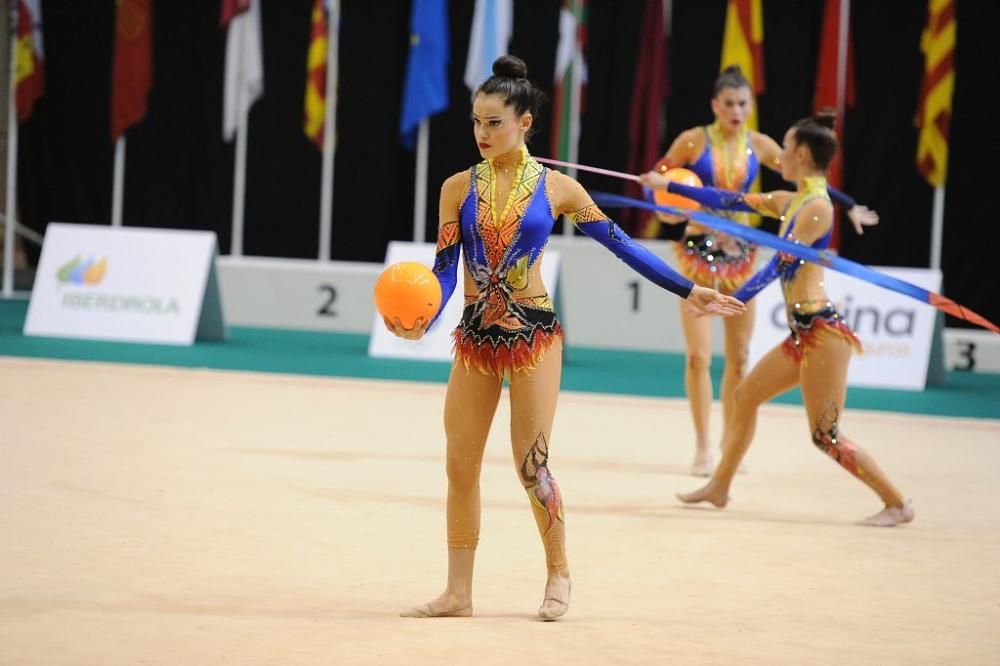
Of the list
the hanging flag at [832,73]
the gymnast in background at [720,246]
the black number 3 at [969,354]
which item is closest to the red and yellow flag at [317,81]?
the hanging flag at [832,73]

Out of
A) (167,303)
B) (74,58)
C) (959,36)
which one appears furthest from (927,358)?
(74,58)

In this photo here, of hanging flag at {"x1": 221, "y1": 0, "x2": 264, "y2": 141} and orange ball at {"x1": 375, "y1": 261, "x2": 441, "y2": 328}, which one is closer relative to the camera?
orange ball at {"x1": 375, "y1": 261, "x2": 441, "y2": 328}

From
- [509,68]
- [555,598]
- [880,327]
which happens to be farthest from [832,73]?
[555,598]

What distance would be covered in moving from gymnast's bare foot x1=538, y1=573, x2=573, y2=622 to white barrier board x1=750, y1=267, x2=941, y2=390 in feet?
23.3

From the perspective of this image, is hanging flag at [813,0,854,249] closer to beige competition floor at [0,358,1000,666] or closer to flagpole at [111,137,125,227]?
beige competition floor at [0,358,1000,666]

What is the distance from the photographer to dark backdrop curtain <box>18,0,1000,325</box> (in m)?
13.3

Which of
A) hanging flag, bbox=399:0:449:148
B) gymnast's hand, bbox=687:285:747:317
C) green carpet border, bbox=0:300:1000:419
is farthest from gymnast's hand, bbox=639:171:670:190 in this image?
hanging flag, bbox=399:0:449:148

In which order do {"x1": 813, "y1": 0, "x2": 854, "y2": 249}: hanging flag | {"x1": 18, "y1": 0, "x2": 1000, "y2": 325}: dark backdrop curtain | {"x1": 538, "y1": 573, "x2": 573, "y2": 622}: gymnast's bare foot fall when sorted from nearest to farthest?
{"x1": 538, "y1": 573, "x2": 573, "y2": 622}: gymnast's bare foot → {"x1": 813, "y1": 0, "x2": 854, "y2": 249}: hanging flag → {"x1": 18, "y1": 0, "x2": 1000, "y2": 325}: dark backdrop curtain

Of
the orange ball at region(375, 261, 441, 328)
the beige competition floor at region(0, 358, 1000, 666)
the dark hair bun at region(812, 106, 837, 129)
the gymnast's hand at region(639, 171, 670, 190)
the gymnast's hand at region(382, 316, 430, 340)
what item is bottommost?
the beige competition floor at region(0, 358, 1000, 666)

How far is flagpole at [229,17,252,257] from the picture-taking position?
1453 cm

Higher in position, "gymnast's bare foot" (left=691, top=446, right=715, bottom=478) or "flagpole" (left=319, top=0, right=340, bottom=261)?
"flagpole" (left=319, top=0, right=340, bottom=261)

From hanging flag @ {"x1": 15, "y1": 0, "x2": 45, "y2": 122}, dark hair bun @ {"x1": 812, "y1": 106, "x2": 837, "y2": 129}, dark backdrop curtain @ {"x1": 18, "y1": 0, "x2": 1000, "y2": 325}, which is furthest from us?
hanging flag @ {"x1": 15, "y1": 0, "x2": 45, "y2": 122}

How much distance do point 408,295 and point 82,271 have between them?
8.79 metres

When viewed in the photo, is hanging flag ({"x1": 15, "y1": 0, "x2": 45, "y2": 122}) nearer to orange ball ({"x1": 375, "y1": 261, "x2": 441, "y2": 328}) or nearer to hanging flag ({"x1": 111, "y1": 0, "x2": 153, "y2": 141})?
hanging flag ({"x1": 111, "y1": 0, "x2": 153, "y2": 141})
